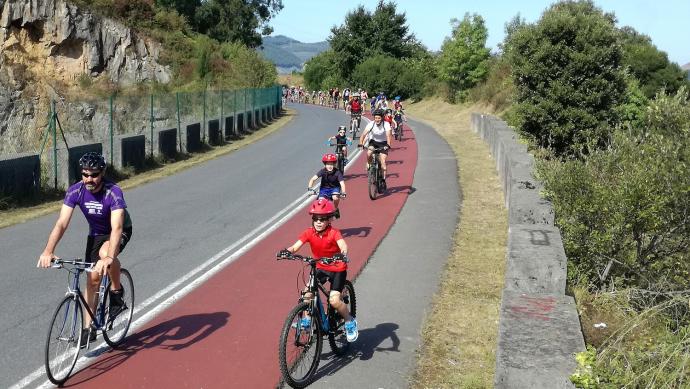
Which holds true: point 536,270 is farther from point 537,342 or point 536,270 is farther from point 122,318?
point 122,318

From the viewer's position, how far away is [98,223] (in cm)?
673

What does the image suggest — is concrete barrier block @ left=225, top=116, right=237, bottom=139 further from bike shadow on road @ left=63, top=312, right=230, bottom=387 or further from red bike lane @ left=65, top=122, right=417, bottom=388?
bike shadow on road @ left=63, top=312, right=230, bottom=387

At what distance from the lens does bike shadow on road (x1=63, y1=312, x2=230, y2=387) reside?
664 cm

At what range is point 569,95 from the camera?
22625 mm

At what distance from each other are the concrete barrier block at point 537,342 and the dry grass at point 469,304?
80 cm

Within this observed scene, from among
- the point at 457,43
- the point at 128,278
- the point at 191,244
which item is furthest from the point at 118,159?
the point at 457,43

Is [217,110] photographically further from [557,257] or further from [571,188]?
[557,257]

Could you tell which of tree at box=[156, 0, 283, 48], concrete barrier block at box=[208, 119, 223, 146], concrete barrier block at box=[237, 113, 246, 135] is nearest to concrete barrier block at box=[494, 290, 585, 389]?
concrete barrier block at box=[208, 119, 223, 146]

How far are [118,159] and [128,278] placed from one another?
12.9 meters

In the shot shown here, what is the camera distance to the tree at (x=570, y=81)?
22547 millimetres

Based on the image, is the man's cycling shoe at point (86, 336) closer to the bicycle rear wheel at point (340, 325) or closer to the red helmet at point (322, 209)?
the bicycle rear wheel at point (340, 325)

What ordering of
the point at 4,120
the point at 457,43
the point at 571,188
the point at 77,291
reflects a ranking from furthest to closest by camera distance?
the point at 457,43
the point at 4,120
the point at 571,188
the point at 77,291

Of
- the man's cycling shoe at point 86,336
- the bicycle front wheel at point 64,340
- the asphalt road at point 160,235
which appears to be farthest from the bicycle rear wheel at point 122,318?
the asphalt road at point 160,235

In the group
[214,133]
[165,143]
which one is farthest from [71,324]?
[214,133]
